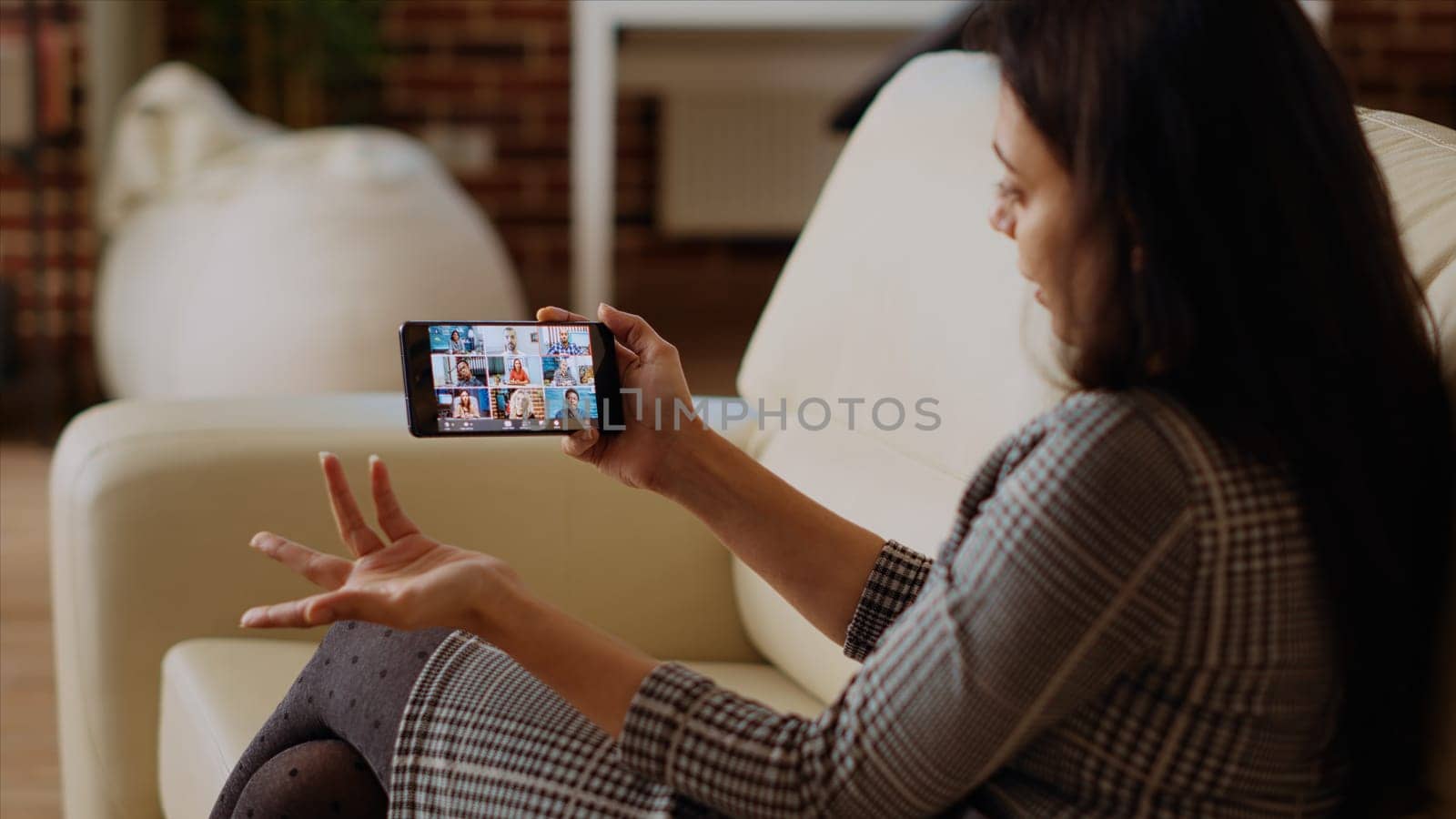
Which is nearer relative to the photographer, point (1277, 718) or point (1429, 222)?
point (1277, 718)

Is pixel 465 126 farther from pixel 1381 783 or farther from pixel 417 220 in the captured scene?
pixel 1381 783

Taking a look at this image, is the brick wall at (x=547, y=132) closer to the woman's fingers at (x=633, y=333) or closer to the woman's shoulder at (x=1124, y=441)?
the woman's fingers at (x=633, y=333)

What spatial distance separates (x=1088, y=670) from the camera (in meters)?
0.63

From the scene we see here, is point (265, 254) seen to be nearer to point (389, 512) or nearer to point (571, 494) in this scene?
point (571, 494)

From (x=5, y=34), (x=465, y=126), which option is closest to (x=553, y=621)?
(x=5, y=34)

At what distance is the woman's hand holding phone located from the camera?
35.3 inches

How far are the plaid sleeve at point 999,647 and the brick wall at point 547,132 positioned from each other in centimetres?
267

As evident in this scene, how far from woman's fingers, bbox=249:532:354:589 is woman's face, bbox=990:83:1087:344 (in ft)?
1.23

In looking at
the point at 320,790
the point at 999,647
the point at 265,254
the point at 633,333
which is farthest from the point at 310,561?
the point at 265,254

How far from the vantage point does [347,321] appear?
259 centimetres

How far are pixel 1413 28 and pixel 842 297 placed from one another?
126 inches

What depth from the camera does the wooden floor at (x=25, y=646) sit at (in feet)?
5.13

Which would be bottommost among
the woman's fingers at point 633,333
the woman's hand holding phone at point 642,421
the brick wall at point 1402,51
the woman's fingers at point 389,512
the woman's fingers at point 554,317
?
the woman's fingers at point 389,512

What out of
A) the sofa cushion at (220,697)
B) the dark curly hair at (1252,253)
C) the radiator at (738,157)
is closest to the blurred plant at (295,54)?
the radiator at (738,157)
